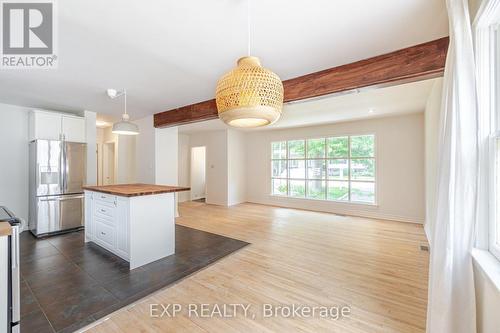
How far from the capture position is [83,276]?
2445mm

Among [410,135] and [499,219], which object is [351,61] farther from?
[410,135]

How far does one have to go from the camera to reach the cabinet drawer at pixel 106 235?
2941mm

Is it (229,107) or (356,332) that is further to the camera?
(356,332)

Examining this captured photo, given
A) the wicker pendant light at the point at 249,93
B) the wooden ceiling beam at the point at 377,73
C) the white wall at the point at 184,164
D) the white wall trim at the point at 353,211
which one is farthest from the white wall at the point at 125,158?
the wicker pendant light at the point at 249,93

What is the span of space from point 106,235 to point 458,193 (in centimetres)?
388

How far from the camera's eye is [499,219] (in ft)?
3.84

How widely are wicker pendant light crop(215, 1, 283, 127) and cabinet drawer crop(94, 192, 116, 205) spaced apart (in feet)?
8.23

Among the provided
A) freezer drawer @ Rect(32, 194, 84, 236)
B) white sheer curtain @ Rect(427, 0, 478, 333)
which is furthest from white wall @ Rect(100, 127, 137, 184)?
white sheer curtain @ Rect(427, 0, 478, 333)

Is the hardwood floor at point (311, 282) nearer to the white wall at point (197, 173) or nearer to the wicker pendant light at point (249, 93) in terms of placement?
the wicker pendant light at point (249, 93)

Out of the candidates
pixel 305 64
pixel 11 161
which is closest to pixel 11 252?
pixel 305 64

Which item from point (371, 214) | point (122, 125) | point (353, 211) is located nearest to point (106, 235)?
point (122, 125)

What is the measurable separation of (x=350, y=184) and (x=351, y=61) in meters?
3.92

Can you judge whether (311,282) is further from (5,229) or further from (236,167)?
(236,167)

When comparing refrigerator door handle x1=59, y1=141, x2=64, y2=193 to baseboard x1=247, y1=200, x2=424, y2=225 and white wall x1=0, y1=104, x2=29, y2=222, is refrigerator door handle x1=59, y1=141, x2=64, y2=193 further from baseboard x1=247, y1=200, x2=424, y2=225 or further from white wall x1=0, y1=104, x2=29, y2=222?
baseboard x1=247, y1=200, x2=424, y2=225
